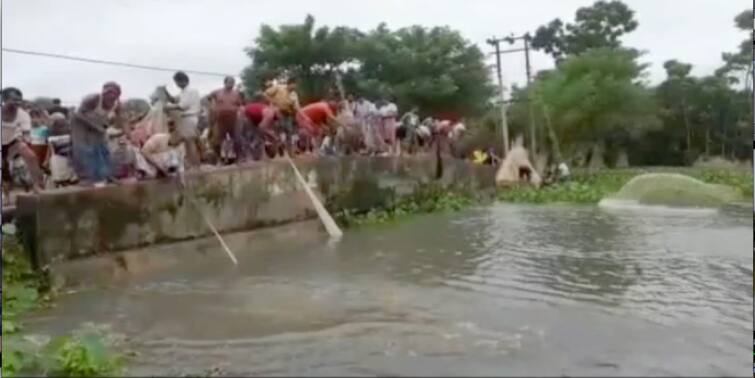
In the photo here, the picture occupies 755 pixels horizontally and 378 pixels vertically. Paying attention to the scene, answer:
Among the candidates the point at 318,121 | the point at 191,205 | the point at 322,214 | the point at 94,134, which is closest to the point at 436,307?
the point at 94,134

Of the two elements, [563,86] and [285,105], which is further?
[563,86]

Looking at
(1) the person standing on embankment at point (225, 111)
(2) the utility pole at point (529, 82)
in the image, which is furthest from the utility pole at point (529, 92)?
(1) the person standing on embankment at point (225, 111)

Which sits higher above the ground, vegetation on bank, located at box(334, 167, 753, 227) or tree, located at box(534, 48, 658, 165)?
tree, located at box(534, 48, 658, 165)

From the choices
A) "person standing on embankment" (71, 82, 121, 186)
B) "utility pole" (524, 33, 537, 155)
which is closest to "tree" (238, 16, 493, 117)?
"utility pole" (524, 33, 537, 155)

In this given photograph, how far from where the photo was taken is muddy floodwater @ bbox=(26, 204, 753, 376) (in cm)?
620

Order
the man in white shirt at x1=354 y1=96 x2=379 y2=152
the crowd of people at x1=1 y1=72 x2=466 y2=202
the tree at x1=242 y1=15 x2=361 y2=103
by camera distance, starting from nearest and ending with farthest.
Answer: the crowd of people at x1=1 y1=72 x2=466 y2=202 < the man in white shirt at x1=354 y1=96 x2=379 y2=152 < the tree at x1=242 y1=15 x2=361 y2=103

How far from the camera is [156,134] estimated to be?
1098cm

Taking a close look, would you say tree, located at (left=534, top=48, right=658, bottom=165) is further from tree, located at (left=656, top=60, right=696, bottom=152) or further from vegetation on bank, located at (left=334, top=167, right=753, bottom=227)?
vegetation on bank, located at (left=334, top=167, right=753, bottom=227)

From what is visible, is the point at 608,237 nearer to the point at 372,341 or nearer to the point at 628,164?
the point at 372,341

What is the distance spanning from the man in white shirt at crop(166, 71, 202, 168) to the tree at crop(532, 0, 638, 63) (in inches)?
1246

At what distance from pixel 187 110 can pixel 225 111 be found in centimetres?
90

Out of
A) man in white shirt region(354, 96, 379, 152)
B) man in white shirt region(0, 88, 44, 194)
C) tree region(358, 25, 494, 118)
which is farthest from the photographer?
tree region(358, 25, 494, 118)

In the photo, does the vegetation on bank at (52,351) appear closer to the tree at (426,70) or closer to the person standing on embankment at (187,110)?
the person standing on embankment at (187,110)

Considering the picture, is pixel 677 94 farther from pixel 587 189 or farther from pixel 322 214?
pixel 322 214
